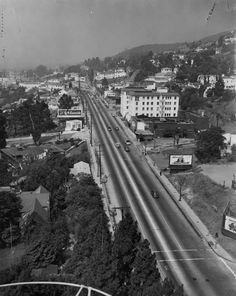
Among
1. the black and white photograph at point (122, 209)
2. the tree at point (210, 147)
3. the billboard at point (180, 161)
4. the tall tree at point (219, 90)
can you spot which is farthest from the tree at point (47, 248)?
the tall tree at point (219, 90)

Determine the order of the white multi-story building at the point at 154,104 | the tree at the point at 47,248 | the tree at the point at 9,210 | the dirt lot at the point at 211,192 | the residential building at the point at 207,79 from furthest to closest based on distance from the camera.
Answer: the residential building at the point at 207,79 < the white multi-story building at the point at 154,104 < the dirt lot at the point at 211,192 < the tree at the point at 9,210 < the tree at the point at 47,248

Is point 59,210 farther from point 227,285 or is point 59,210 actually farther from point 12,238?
point 227,285

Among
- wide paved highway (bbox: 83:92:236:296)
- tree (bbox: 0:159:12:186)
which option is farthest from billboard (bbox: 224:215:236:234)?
tree (bbox: 0:159:12:186)

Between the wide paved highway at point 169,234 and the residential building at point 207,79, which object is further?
the residential building at point 207,79

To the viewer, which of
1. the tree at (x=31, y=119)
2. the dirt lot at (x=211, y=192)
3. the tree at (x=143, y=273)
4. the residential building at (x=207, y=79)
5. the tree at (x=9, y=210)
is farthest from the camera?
the residential building at (x=207, y=79)

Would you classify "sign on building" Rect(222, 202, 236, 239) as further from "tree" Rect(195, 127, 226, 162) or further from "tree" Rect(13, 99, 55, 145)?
"tree" Rect(13, 99, 55, 145)

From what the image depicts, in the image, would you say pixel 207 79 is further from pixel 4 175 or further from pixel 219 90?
pixel 4 175

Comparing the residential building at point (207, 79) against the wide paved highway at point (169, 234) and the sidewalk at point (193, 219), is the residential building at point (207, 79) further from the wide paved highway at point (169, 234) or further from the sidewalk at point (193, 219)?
the sidewalk at point (193, 219)
